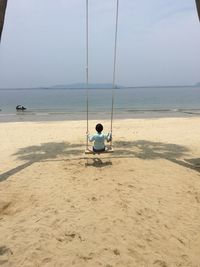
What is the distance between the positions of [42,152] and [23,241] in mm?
5696

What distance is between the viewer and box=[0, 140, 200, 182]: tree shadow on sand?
8602 millimetres

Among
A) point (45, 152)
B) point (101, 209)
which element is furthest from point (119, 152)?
point (101, 209)

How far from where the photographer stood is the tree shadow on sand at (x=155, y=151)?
28.9 ft

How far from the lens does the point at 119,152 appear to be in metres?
9.97

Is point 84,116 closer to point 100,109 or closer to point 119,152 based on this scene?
point 100,109

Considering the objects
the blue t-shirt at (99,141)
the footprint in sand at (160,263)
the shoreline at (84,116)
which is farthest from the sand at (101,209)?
the shoreline at (84,116)

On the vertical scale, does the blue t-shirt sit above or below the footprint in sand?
above

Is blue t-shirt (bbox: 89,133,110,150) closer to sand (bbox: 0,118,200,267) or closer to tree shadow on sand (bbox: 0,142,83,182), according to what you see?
sand (bbox: 0,118,200,267)

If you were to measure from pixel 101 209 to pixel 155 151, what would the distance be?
472 centimetres

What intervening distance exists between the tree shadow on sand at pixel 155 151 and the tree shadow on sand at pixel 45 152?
1265 mm

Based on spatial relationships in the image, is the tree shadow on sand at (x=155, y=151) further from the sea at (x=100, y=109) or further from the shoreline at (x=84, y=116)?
the shoreline at (x=84, y=116)

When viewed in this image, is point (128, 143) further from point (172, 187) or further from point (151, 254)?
point (151, 254)

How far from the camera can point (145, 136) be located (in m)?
13.4

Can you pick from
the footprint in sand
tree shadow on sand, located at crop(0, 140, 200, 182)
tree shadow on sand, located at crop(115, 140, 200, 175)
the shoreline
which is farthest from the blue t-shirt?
the shoreline
